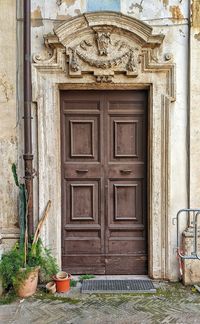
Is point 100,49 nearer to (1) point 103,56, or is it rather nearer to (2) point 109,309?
(1) point 103,56

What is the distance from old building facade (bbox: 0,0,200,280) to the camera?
4.12 m

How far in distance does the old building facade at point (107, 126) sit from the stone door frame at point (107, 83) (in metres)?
0.01

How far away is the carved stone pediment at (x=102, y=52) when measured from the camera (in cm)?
404

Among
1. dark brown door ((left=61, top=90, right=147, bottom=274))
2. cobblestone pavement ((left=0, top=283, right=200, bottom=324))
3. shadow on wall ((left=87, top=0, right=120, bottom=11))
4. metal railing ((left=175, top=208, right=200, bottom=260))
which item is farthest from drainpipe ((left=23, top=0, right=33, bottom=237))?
metal railing ((left=175, top=208, right=200, bottom=260))

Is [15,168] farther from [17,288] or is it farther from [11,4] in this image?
[11,4]

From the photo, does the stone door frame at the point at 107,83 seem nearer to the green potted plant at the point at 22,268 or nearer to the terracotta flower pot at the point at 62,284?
the green potted plant at the point at 22,268

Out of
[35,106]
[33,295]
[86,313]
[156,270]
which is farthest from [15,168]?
[156,270]

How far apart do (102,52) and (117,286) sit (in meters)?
3.12

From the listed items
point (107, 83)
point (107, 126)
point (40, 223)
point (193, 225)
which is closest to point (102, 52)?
point (107, 83)

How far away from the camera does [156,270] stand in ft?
14.1

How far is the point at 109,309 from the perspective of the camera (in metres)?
3.63

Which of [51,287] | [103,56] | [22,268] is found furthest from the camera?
[103,56]

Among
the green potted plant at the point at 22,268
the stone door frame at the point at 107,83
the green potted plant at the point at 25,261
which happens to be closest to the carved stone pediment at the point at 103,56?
the stone door frame at the point at 107,83

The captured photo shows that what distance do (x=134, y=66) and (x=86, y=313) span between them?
3.10 metres
